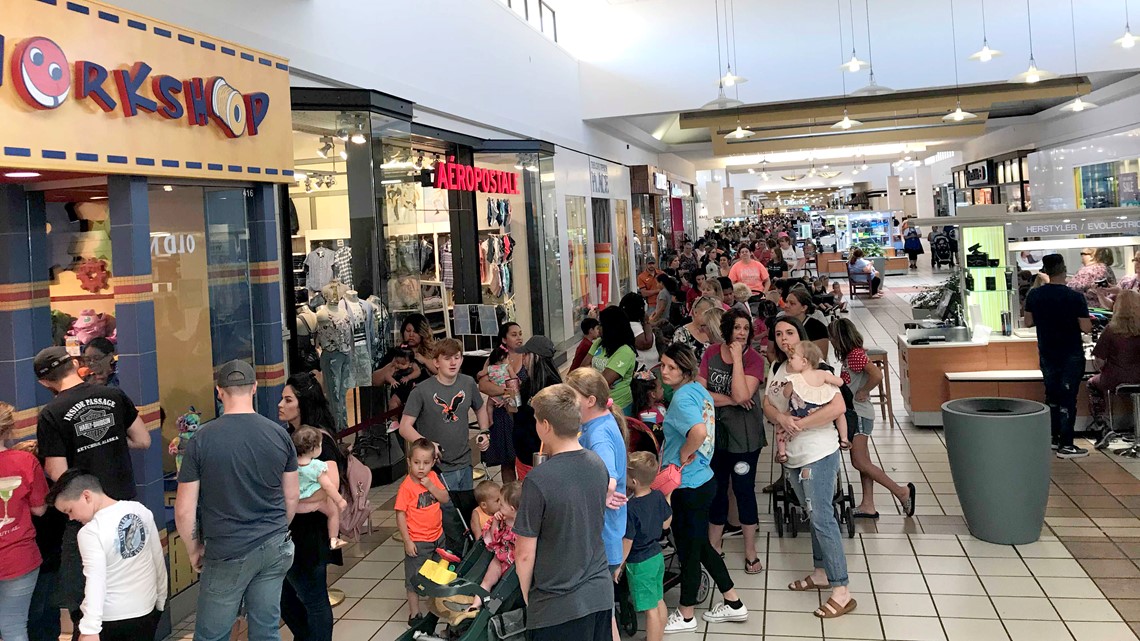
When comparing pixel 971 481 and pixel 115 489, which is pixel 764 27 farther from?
pixel 115 489

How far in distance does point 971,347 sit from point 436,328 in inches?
209

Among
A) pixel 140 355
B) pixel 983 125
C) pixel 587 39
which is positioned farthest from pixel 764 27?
pixel 140 355

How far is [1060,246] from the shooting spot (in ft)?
29.9

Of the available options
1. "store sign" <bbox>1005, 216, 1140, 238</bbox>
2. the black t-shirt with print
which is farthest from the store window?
the black t-shirt with print

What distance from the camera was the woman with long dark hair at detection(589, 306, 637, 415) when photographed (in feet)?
19.2

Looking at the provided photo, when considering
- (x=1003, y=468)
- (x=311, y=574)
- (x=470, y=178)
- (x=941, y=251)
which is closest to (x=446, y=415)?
(x=311, y=574)

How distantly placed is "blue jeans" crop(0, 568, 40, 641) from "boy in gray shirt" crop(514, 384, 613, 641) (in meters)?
2.39

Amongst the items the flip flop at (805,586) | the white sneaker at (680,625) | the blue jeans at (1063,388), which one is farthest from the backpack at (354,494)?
the blue jeans at (1063,388)

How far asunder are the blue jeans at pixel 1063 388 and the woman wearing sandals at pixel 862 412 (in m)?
2.15

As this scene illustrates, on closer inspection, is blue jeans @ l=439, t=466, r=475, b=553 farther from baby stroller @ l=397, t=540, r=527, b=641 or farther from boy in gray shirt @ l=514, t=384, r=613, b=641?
boy in gray shirt @ l=514, t=384, r=613, b=641

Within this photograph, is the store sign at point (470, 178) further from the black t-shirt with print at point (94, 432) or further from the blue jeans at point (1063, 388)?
the blue jeans at point (1063, 388)

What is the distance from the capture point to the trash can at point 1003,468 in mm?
5477

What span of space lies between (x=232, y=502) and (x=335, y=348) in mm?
3789

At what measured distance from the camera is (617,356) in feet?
19.4
